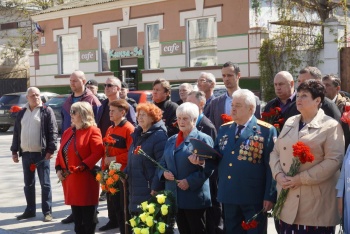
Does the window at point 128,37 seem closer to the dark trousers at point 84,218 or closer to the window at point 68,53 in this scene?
the window at point 68,53

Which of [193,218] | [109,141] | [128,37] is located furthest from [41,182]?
[128,37]

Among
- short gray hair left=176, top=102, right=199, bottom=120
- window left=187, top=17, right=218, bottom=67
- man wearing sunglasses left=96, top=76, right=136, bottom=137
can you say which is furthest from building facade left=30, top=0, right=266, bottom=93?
short gray hair left=176, top=102, right=199, bottom=120

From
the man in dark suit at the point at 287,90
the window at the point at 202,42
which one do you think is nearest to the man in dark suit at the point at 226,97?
the man in dark suit at the point at 287,90

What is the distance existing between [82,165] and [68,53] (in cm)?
2269

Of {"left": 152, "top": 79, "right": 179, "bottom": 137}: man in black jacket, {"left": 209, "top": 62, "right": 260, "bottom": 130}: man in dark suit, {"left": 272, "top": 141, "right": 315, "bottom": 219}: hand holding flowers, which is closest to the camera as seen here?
{"left": 272, "top": 141, "right": 315, "bottom": 219}: hand holding flowers

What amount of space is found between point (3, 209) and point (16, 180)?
8.77 ft

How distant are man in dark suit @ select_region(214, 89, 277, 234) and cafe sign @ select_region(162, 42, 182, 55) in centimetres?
1834

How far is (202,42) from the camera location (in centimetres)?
2325

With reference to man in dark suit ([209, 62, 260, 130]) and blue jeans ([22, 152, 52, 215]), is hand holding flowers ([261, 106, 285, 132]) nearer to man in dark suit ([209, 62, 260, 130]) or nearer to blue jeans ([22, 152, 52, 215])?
man in dark suit ([209, 62, 260, 130])

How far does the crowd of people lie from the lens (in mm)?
Result: 4949

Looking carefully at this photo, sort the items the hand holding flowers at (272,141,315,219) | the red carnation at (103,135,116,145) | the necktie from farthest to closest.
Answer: the red carnation at (103,135,116,145) → the necktie → the hand holding flowers at (272,141,315,219)

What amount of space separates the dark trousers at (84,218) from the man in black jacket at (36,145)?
1.69 m

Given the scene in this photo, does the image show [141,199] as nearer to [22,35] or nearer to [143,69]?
[143,69]

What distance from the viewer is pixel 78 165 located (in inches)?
273
